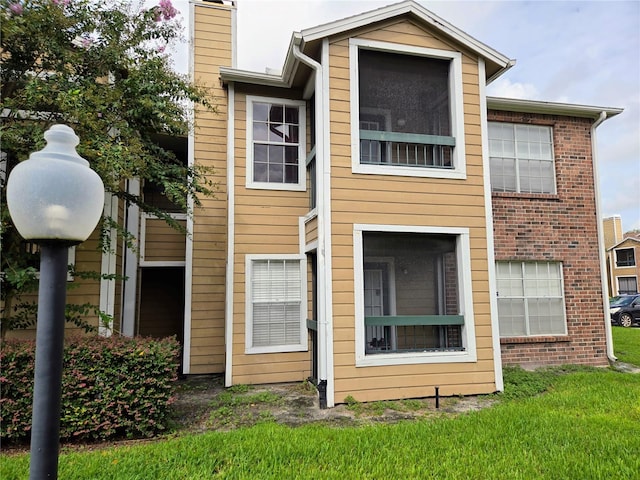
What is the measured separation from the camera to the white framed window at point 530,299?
26.8 feet

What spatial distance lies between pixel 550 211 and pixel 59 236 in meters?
9.06

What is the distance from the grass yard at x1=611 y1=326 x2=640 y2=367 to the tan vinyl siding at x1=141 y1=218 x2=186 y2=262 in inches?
387

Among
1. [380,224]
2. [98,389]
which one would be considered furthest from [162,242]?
[380,224]

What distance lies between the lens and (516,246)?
327 inches

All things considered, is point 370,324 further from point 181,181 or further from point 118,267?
point 118,267

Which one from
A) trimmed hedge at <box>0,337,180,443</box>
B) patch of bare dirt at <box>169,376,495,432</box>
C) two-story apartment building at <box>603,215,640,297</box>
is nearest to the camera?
trimmed hedge at <box>0,337,180,443</box>

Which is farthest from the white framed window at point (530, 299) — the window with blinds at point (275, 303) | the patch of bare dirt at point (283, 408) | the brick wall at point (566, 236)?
the window with blinds at point (275, 303)

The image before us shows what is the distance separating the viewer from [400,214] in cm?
637

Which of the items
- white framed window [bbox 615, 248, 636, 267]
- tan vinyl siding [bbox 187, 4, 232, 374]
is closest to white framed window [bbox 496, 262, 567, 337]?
tan vinyl siding [bbox 187, 4, 232, 374]

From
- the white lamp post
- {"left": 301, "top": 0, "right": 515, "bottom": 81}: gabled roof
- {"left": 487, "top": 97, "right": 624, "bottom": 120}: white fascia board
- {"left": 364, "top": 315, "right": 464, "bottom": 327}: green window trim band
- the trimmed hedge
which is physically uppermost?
{"left": 301, "top": 0, "right": 515, "bottom": 81}: gabled roof

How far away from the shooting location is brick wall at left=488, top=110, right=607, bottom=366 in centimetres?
824

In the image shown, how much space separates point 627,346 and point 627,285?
28.1 meters

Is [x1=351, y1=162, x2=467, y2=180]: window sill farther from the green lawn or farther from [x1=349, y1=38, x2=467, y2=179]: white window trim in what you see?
the green lawn

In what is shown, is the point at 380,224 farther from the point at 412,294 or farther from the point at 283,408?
the point at 283,408
